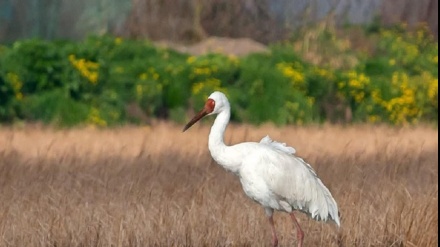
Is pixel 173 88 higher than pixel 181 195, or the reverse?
pixel 181 195

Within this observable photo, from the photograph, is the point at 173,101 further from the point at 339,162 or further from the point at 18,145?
the point at 339,162

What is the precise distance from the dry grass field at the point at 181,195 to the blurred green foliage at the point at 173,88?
5.04 metres

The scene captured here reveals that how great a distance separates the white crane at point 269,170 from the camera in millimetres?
8078

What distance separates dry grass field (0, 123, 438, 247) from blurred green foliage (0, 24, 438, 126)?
504 cm

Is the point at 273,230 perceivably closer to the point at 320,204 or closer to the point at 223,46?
the point at 320,204

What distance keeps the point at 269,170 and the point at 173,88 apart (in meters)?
12.2

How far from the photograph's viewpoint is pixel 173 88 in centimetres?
2019

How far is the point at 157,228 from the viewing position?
323 inches

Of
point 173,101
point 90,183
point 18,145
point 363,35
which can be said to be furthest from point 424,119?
point 90,183

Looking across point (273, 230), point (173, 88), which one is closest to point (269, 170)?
point (273, 230)

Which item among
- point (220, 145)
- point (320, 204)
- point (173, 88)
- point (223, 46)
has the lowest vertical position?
point (223, 46)

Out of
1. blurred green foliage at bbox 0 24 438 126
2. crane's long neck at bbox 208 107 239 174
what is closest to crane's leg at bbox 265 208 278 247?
crane's long neck at bbox 208 107 239 174

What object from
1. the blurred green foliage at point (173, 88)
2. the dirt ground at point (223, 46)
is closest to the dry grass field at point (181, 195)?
the blurred green foliage at point (173, 88)

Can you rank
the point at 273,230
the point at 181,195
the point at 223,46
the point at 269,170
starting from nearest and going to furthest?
1. the point at 269,170
2. the point at 273,230
3. the point at 181,195
4. the point at 223,46
